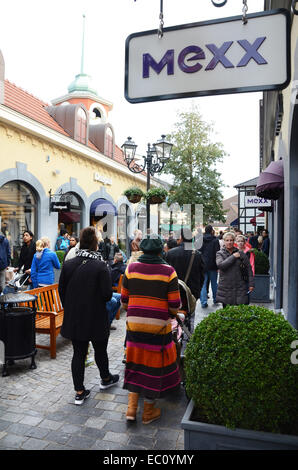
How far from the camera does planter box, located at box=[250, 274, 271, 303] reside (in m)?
8.87

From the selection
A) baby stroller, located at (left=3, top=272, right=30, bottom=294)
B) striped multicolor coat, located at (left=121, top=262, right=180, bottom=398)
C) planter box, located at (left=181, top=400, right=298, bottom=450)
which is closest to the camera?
planter box, located at (left=181, top=400, right=298, bottom=450)

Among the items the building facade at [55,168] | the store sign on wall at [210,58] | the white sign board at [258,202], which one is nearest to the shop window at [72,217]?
the building facade at [55,168]

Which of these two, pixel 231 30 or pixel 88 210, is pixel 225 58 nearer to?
pixel 231 30

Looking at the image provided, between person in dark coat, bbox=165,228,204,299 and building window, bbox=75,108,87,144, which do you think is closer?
person in dark coat, bbox=165,228,204,299

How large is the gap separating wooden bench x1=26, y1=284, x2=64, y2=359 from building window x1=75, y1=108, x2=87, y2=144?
11385 millimetres

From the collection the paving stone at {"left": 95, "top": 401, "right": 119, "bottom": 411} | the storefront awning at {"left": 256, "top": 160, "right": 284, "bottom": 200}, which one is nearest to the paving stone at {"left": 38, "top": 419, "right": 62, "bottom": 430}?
the paving stone at {"left": 95, "top": 401, "right": 119, "bottom": 411}

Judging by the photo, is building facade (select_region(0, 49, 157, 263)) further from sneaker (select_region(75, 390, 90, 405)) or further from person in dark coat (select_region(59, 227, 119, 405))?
sneaker (select_region(75, 390, 90, 405))

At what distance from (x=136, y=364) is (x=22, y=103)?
44.3 feet

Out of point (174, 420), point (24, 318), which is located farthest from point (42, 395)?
point (174, 420)

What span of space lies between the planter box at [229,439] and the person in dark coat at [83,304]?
160 cm

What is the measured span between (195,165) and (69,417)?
Result: 21.4 metres

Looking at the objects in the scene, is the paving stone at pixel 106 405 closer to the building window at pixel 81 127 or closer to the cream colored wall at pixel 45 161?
the cream colored wall at pixel 45 161

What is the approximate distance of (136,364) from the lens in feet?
10.9

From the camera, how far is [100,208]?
17297mm
